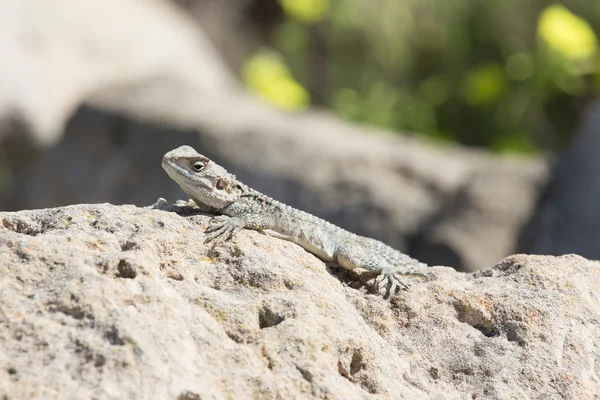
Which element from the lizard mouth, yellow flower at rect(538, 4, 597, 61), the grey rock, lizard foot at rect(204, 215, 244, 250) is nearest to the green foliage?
yellow flower at rect(538, 4, 597, 61)

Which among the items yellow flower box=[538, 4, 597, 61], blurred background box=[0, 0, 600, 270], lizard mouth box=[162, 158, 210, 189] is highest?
yellow flower box=[538, 4, 597, 61]

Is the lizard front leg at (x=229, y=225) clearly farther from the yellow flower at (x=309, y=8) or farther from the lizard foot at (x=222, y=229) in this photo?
the yellow flower at (x=309, y=8)

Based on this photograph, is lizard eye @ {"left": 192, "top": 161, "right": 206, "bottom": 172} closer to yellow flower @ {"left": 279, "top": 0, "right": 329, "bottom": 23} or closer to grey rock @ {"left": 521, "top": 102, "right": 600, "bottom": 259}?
grey rock @ {"left": 521, "top": 102, "right": 600, "bottom": 259}

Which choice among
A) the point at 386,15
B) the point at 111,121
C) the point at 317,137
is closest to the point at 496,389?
the point at 317,137

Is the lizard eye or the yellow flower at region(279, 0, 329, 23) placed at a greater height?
the yellow flower at region(279, 0, 329, 23)

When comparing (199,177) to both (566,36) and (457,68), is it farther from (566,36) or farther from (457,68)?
(457,68)

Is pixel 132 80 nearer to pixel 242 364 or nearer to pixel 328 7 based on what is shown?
pixel 328 7

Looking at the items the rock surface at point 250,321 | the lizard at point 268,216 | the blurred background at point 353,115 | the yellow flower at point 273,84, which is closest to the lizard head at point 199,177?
the lizard at point 268,216

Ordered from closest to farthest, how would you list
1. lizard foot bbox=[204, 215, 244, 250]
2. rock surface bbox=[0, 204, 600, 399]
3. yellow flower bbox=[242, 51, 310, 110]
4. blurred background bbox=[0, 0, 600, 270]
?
rock surface bbox=[0, 204, 600, 399] < lizard foot bbox=[204, 215, 244, 250] < blurred background bbox=[0, 0, 600, 270] < yellow flower bbox=[242, 51, 310, 110]
